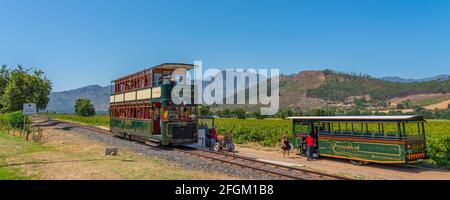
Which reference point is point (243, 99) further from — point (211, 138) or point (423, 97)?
point (211, 138)

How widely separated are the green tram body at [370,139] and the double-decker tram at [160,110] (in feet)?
21.7

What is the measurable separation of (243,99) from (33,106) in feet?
501

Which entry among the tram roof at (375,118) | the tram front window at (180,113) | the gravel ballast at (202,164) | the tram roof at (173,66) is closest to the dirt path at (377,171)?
the tram roof at (375,118)

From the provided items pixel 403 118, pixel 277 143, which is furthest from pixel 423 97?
pixel 403 118

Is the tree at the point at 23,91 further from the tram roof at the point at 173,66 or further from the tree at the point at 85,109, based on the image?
the tree at the point at 85,109

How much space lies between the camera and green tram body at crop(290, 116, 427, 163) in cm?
1447

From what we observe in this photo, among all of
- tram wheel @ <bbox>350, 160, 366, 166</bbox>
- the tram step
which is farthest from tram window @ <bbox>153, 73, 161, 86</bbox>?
tram wheel @ <bbox>350, 160, 366, 166</bbox>

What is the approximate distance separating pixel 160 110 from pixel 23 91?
33070 mm

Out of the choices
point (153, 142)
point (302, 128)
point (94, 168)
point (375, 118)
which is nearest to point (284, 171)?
point (375, 118)

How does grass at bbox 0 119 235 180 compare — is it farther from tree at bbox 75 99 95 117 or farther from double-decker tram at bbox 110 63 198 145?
tree at bbox 75 99 95 117

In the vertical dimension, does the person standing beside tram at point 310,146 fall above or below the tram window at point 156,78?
below

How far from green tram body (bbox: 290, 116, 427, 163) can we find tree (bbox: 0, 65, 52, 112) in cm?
3964

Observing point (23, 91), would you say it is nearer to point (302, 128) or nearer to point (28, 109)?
point (28, 109)

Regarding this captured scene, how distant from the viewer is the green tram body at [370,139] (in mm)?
14469
